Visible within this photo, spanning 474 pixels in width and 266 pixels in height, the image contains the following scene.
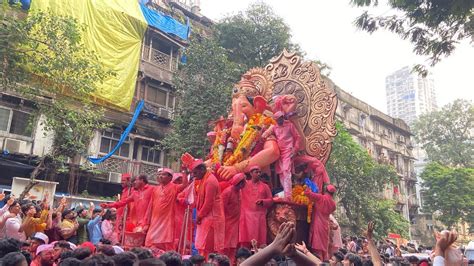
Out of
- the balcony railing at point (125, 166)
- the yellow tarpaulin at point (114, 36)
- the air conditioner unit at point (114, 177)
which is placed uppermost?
the yellow tarpaulin at point (114, 36)

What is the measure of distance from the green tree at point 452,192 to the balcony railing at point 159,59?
20976 millimetres

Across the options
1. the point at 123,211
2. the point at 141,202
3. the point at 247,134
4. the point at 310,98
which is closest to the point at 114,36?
the point at 123,211

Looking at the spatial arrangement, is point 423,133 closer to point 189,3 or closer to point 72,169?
point 189,3

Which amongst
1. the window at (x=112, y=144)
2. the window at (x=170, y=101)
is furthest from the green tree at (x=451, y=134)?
the window at (x=112, y=144)

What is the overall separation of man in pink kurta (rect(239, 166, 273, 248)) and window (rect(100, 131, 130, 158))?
541 inches

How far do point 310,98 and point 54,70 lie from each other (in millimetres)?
6759

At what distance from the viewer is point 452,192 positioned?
30547 millimetres

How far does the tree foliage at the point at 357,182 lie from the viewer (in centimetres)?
2012

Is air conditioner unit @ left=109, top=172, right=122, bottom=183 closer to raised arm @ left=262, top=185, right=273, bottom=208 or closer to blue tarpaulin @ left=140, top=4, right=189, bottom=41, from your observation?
blue tarpaulin @ left=140, top=4, right=189, bottom=41

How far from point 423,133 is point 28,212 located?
3460 centimetres

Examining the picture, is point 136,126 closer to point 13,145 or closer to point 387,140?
point 13,145

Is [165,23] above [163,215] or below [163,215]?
above

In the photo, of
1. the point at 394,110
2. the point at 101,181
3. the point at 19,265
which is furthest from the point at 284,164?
the point at 394,110

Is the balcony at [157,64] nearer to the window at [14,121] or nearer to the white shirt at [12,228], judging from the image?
the window at [14,121]
